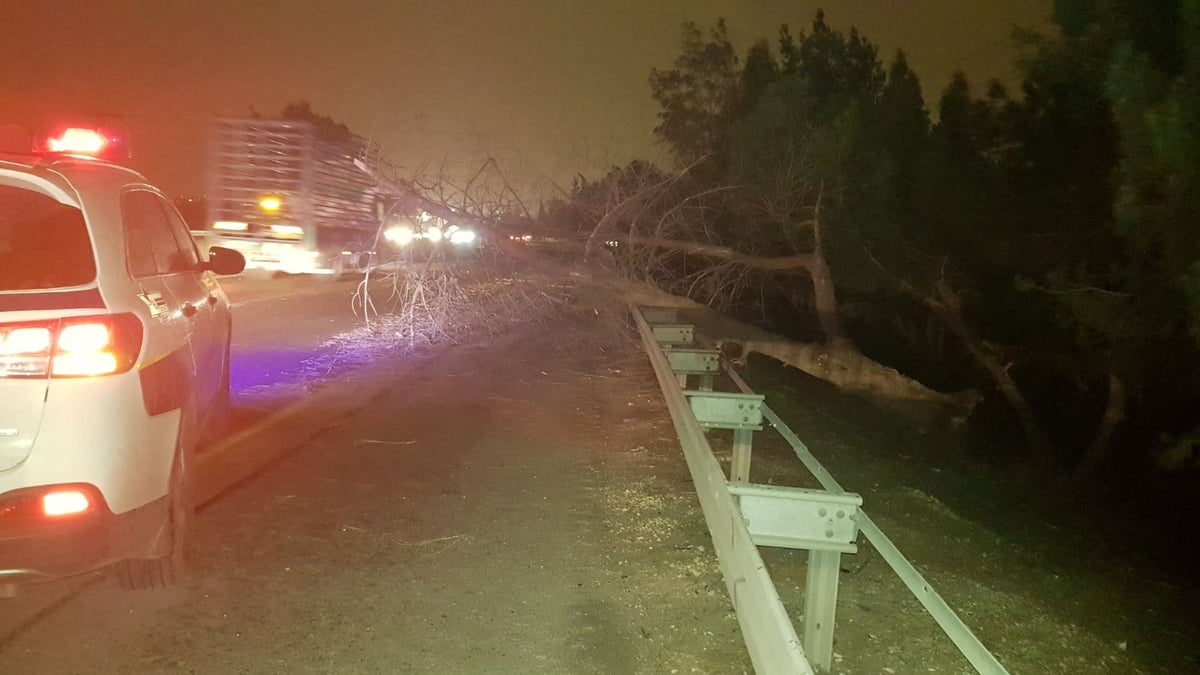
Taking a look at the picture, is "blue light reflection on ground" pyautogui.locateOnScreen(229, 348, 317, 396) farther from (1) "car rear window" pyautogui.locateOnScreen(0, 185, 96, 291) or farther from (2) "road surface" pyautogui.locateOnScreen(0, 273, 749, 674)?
(1) "car rear window" pyautogui.locateOnScreen(0, 185, 96, 291)

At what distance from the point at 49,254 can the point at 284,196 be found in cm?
1768

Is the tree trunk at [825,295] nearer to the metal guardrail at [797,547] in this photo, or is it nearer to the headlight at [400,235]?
the headlight at [400,235]

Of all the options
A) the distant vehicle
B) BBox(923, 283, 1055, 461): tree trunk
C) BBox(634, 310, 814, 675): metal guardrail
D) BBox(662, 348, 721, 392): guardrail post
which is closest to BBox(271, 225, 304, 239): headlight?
the distant vehicle

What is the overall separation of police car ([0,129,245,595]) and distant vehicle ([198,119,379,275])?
588 inches

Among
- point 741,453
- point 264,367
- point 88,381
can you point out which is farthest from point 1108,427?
point 88,381

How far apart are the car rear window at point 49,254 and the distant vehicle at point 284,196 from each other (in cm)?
1493

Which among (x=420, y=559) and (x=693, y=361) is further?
(x=693, y=361)

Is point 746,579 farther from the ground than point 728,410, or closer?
closer

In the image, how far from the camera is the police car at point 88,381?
376 centimetres

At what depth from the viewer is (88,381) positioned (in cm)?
384

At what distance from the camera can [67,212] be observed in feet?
15.1

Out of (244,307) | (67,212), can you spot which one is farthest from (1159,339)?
(244,307)

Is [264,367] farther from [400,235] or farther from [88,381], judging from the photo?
[88,381]

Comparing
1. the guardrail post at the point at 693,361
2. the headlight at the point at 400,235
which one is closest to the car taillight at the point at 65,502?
the guardrail post at the point at 693,361
